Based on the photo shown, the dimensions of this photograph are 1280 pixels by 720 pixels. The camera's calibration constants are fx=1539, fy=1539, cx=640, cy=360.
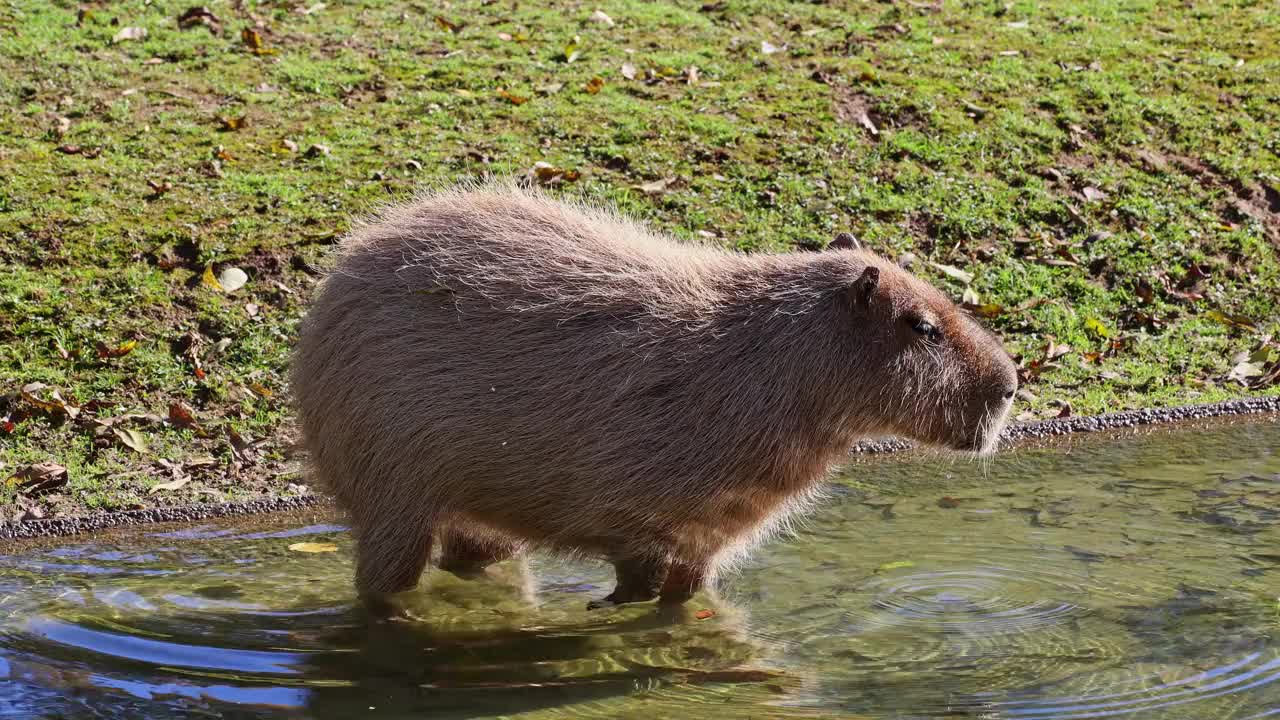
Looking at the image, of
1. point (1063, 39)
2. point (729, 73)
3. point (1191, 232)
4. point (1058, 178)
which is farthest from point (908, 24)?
point (1191, 232)

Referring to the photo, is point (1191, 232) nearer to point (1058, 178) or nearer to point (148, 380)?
point (1058, 178)


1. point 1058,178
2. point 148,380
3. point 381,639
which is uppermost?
point 1058,178

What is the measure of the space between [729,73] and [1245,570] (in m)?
5.20

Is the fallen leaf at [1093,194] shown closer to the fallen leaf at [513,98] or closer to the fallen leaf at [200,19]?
the fallen leaf at [513,98]

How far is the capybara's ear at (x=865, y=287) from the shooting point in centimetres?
428

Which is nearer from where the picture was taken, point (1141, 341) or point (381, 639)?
point (381, 639)

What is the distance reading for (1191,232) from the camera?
7660 mm

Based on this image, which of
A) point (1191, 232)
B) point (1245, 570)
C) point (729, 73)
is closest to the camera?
point (1245, 570)

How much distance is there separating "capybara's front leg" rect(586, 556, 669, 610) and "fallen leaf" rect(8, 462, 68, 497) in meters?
2.18

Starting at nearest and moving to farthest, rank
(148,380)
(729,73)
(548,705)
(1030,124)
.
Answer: (548,705), (148,380), (1030,124), (729,73)

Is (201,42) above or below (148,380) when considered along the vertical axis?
above

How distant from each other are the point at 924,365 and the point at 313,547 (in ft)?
7.09

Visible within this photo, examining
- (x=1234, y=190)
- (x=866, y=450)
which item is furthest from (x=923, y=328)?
(x=1234, y=190)

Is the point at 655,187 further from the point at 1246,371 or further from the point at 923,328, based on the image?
the point at 923,328
